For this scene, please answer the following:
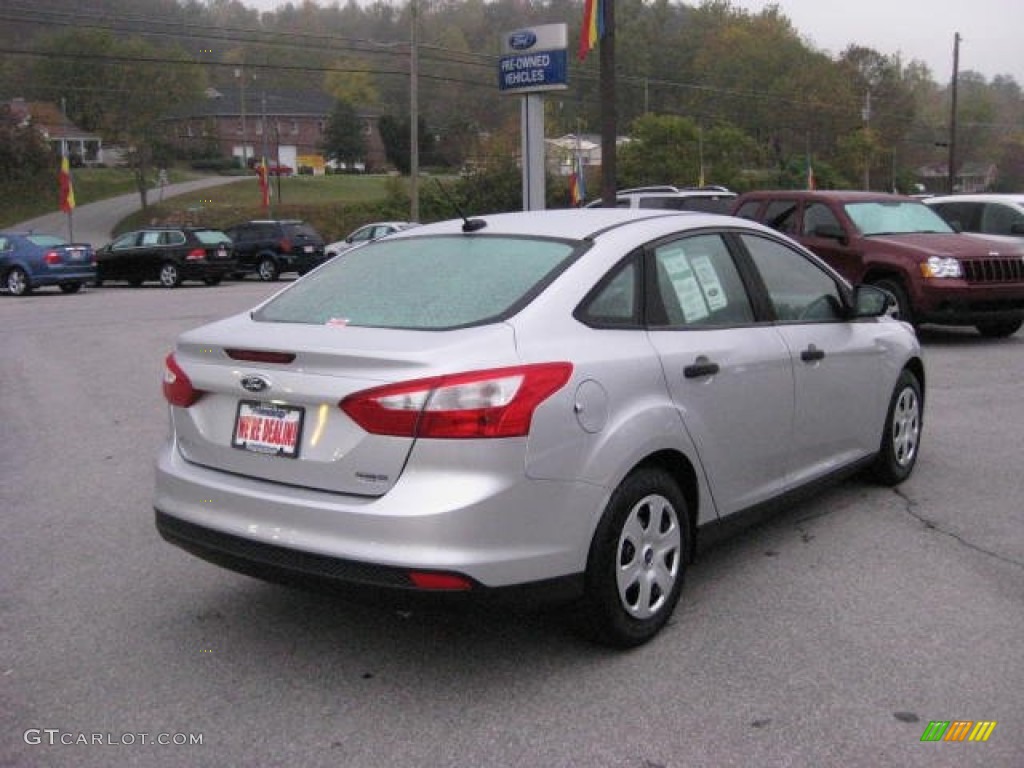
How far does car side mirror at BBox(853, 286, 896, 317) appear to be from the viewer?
5578 mm

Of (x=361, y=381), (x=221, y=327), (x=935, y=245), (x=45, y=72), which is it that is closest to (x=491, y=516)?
(x=361, y=381)

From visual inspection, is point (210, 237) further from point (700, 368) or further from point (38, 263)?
point (700, 368)

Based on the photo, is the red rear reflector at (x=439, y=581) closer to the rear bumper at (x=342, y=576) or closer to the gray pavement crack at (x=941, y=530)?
the rear bumper at (x=342, y=576)

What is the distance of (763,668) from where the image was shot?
3756 millimetres

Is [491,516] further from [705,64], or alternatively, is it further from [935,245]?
[705,64]

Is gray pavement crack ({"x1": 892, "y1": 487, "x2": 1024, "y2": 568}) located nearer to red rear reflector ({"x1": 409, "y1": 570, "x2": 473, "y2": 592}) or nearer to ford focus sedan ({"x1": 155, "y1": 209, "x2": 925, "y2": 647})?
ford focus sedan ({"x1": 155, "y1": 209, "x2": 925, "y2": 647})

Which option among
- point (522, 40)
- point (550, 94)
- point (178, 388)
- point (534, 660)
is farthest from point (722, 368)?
point (550, 94)

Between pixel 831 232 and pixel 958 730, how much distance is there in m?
9.96

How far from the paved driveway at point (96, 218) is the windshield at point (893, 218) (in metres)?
45.3

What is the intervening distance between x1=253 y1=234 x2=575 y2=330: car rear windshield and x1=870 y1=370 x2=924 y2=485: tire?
2.80 metres

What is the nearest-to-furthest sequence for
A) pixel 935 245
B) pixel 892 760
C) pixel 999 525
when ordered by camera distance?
pixel 892 760
pixel 999 525
pixel 935 245

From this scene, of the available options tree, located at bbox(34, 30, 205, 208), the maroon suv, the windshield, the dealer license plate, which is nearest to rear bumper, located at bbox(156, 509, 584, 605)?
the dealer license plate

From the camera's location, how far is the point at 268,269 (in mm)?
30516

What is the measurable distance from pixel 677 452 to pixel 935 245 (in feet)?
29.8
